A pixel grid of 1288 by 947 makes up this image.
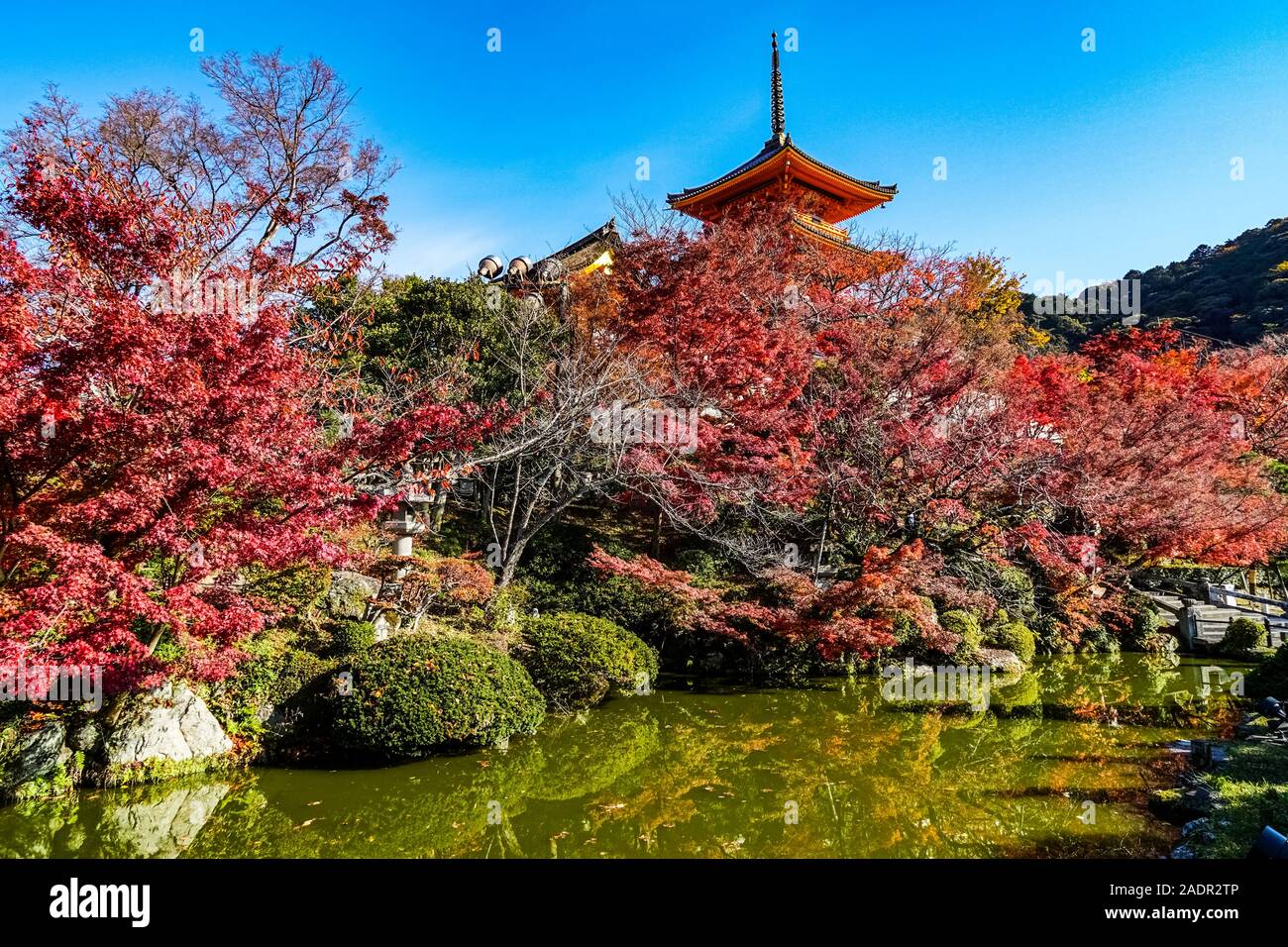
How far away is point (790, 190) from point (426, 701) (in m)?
16.8

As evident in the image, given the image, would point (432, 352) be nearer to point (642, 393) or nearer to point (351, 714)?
point (642, 393)

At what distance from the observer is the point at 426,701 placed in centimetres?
595

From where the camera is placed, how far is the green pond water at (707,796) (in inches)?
182

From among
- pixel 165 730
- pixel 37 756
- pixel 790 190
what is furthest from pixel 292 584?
pixel 790 190

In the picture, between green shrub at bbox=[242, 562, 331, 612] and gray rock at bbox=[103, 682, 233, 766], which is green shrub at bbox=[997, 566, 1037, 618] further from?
gray rock at bbox=[103, 682, 233, 766]

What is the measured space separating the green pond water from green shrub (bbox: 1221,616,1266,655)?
3768mm

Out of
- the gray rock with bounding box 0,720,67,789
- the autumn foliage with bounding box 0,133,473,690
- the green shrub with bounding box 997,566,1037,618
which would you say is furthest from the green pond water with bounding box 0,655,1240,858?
the green shrub with bounding box 997,566,1037,618

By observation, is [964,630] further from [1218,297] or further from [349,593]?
[1218,297]

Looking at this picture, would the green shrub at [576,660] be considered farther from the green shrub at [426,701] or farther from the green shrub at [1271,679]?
the green shrub at [1271,679]

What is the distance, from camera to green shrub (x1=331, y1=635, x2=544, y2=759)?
5.84m

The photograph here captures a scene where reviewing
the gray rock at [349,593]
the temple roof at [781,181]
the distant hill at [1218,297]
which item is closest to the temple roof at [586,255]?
the temple roof at [781,181]

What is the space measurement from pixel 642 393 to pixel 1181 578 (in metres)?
10.7

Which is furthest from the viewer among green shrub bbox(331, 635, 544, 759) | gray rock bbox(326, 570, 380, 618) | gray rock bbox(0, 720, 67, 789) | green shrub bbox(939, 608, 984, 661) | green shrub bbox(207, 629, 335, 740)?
green shrub bbox(939, 608, 984, 661)

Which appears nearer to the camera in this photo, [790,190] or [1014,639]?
[1014,639]
